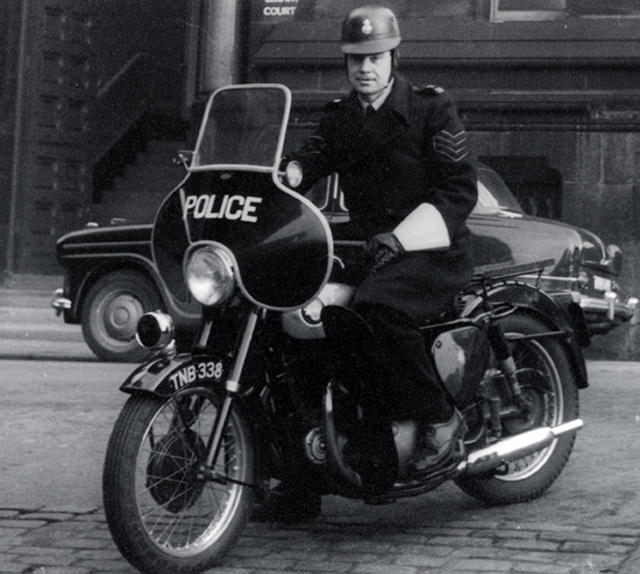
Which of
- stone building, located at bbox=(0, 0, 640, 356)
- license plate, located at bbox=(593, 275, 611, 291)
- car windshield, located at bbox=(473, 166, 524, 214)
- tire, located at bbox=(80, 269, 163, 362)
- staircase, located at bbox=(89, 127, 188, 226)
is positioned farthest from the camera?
staircase, located at bbox=(89, 127, 188, 226)

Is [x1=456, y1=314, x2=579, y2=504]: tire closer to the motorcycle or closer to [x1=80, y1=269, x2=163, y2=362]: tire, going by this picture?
the motorcycle

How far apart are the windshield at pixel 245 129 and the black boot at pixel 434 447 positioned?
1.05m

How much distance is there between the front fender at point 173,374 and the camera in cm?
491

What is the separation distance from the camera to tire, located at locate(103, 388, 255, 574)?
482 centimetres

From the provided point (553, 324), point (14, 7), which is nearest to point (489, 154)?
point (14, 7)

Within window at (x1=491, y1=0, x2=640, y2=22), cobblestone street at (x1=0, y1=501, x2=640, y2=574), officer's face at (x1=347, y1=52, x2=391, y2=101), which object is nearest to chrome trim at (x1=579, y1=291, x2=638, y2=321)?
window at (x1=491, y1=0, x2=640, y2=22)

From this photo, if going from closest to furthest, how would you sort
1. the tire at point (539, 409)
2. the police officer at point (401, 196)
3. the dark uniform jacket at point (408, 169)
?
1. the police officer at point (401, 196)
2. the dark uniform jacket at point (408, 169)
3. the tire at point (539, 409)

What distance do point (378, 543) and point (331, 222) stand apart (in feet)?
18.4

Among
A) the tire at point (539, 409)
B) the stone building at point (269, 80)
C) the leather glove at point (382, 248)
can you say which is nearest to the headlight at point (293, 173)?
the leather glove at point (382, 248)

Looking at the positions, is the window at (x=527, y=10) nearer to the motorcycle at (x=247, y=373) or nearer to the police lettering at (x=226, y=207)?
the motorcycle at (x=247, y=373)

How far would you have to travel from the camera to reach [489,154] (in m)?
16.7

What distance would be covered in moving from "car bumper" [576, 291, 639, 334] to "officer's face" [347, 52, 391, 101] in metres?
7.26

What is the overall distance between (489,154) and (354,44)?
11.3 metres

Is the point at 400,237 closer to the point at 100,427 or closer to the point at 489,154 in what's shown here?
the point at 100,427
